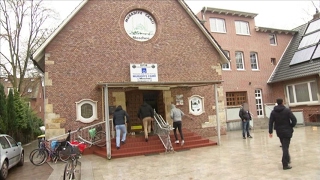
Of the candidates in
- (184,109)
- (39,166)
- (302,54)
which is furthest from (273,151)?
(302,54)

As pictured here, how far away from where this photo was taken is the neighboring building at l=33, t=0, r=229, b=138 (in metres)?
12.0

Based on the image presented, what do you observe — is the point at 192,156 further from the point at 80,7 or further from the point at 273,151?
the point at 80,7

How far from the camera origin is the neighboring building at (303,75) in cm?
1870

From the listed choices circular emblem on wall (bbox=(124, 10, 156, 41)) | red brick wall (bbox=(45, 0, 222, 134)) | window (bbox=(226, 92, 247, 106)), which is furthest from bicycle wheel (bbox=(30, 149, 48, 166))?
window (bbox=(226, 92, 247, 106))

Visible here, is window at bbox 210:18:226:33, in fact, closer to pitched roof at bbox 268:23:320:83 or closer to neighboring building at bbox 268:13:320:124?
pitched roof at bbox 268:23:320:83

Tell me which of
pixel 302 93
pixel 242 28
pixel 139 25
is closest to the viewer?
pixel 139 25

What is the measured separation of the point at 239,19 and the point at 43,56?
53.5ft

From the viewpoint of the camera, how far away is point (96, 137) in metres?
11.7

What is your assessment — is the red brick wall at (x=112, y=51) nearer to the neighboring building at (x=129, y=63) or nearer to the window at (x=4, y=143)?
the neighboring building at (x=129, y=63)

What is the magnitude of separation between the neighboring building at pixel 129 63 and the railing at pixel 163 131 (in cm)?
156

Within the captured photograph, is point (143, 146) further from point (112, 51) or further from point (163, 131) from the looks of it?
point (112, 51)

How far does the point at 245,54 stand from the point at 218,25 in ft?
10.5

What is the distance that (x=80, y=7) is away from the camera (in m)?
12.6

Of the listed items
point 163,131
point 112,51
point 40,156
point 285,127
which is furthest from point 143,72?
point 285,127
